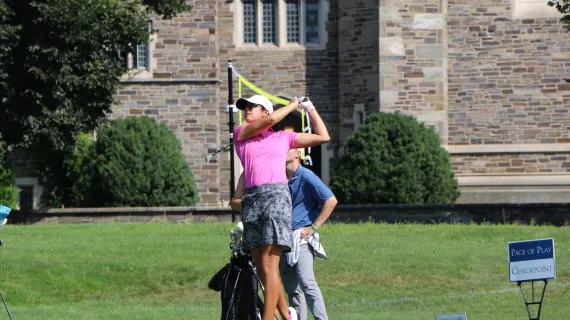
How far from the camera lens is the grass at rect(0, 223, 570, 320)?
1359cm

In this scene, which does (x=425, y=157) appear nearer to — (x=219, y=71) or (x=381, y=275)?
(x=219, y=71)

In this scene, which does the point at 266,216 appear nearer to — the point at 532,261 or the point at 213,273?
the point at 532,261

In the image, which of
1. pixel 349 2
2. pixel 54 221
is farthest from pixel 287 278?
pixel 349 2

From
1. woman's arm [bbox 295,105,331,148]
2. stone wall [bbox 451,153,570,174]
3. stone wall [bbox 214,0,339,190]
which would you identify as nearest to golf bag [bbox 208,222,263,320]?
woman's arm [bbox 295,105,331,148]

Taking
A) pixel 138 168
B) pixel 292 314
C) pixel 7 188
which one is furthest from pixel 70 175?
pixel 292 314

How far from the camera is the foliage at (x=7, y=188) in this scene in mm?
27875

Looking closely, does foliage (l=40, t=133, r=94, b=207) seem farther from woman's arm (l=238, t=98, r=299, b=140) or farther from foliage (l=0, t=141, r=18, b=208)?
woman's arm (l=238, t=98, r=299, b=140)

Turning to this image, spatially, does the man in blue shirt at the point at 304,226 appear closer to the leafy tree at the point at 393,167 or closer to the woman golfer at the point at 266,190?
the woman golfer at the point at 266,190

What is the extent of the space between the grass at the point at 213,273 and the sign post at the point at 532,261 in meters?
2.41

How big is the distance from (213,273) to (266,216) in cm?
656

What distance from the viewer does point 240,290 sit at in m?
9.78

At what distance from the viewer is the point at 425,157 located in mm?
25453

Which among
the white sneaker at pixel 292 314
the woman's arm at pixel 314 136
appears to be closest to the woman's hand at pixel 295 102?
the woman's arm at pixel 314 136

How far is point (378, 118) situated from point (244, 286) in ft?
53.9
